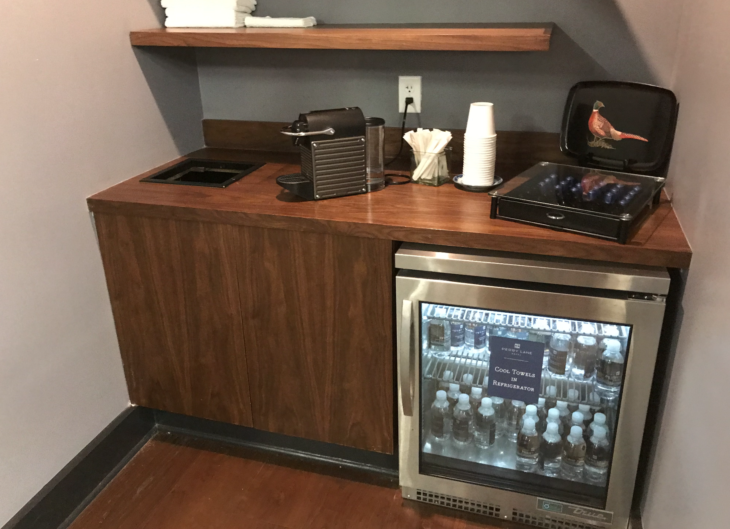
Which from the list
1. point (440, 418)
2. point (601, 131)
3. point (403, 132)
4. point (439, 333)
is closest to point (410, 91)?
point (403, 132)

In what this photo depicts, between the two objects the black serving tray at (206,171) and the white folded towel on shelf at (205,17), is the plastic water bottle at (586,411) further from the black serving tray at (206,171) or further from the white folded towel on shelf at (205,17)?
the white folded towel on shelf at (205,17)

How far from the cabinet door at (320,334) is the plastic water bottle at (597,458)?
0.55m

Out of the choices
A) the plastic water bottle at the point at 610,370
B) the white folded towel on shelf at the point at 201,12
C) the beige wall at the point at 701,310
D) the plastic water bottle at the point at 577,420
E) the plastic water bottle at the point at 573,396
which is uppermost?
the white folded towel on shelf at the point at 201,12

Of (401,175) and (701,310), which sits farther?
(401,175)

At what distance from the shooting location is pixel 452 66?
6.20 ft

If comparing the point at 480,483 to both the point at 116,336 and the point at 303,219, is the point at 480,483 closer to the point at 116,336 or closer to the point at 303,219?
the point at 303,219

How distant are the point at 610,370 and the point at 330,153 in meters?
0.93

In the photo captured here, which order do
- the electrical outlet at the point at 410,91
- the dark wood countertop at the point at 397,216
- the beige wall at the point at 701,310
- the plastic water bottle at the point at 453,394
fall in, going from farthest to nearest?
the electrical outlet at the point at 410,91 → the plastic water bottle at the point at 453,394 → the dark wood countertop at the point at 397,216 → the beige wall at the point at 701,310

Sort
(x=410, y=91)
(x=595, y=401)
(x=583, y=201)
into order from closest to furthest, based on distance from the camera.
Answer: (x=583, y=201) < (x=595, y=401) < (x=410, y=91)

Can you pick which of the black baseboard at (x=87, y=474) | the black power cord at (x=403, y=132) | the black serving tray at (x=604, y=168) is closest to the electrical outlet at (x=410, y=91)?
the black power cord at (x=403, y=132)

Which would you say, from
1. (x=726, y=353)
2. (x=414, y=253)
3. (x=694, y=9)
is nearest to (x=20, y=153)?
(x=414, y=253)

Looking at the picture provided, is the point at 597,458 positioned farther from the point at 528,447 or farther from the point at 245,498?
the point at 245,498

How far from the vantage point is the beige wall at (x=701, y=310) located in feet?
3.39

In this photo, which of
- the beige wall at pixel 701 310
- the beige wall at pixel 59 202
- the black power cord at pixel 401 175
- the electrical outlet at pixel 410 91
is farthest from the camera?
the electrical outlet at pixel 410 91
